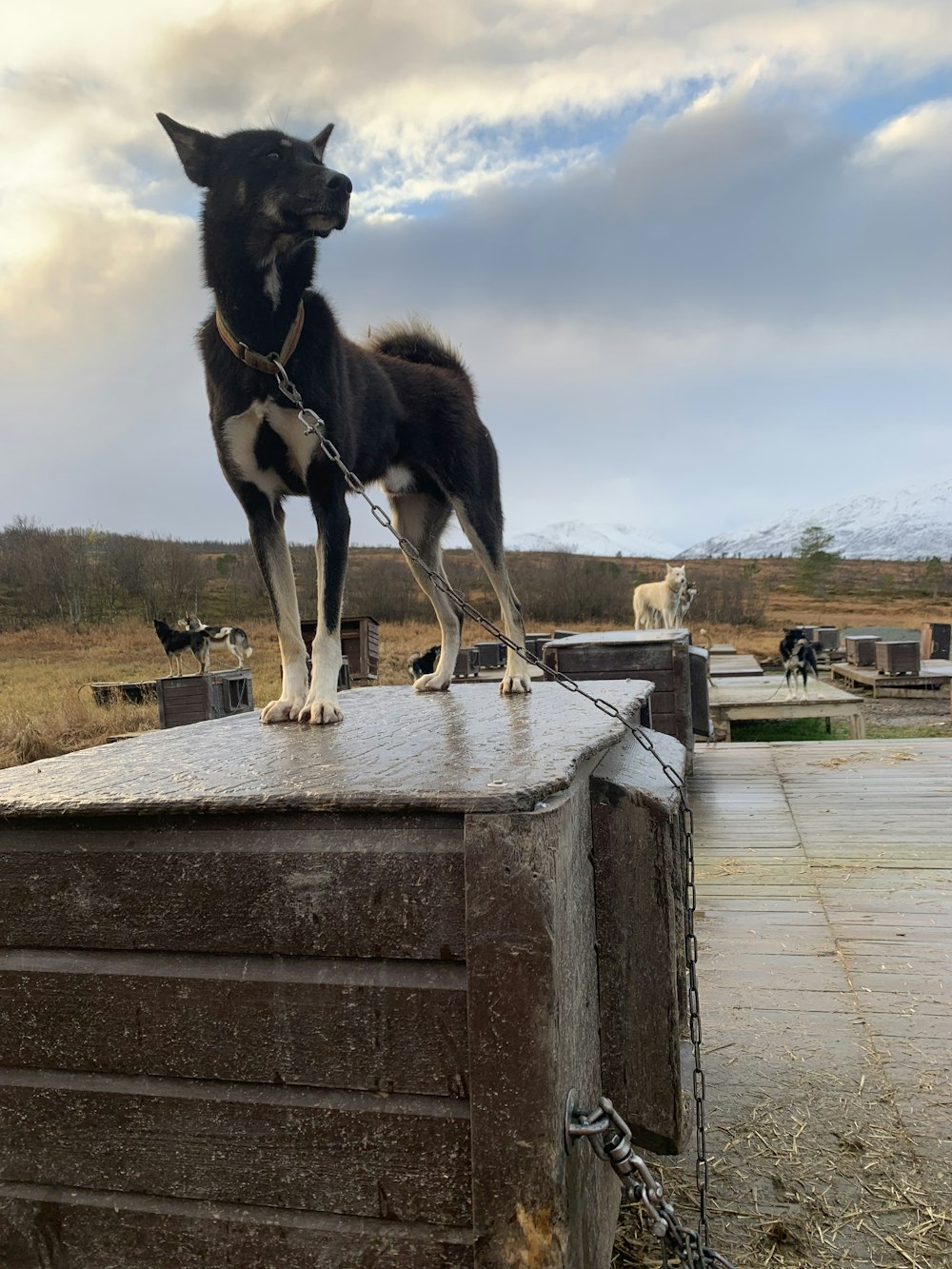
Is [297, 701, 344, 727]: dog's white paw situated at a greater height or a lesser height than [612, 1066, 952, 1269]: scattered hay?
greater

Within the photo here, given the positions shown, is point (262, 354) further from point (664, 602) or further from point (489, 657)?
point (489, 657)

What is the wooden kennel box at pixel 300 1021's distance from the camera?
3.55 feet

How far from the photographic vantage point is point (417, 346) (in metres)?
3.60

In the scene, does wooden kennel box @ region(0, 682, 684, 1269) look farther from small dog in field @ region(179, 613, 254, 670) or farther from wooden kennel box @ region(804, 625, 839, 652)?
wooden kennel box @ region(804, 625, 839, 652)

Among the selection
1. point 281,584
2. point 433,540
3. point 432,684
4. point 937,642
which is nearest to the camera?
point 281,584

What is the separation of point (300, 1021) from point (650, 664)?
14.8 feet

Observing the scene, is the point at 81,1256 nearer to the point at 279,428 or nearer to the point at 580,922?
the point at 580,922

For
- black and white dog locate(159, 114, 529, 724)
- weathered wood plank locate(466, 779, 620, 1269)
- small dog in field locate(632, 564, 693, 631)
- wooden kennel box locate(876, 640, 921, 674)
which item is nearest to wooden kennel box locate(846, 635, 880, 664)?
wooden kennel box locate(876, 640, 921, 674)

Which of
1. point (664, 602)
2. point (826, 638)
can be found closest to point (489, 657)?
point (664, 602)

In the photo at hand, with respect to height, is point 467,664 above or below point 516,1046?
below

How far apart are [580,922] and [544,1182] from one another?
1.17 feet

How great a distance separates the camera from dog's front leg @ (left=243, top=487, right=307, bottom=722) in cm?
260

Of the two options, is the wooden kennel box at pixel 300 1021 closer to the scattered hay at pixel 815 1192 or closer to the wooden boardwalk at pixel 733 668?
the scattered hay at pixel 815 1192

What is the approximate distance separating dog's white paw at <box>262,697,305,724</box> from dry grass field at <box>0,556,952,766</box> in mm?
8503
